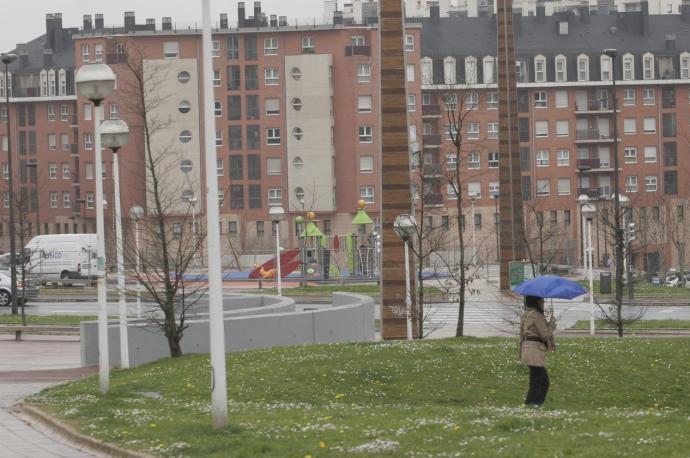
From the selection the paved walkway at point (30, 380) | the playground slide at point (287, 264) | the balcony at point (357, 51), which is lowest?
the paved walkway at point (30, 380)

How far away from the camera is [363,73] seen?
105062mm

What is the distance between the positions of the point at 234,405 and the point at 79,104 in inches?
3754

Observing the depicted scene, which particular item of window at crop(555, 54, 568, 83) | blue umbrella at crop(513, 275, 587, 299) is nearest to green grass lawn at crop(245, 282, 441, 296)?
blue umbrella at crop(513, 275, 587, 299)

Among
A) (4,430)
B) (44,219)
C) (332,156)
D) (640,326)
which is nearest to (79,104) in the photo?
(44,219)

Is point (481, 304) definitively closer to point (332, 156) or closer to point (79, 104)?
point (332, 156)

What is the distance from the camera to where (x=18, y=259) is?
58281mm

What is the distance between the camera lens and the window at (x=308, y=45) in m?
104

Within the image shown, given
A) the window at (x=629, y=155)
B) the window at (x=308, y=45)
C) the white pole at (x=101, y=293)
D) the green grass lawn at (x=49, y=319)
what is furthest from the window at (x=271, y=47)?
the white pole at (x=101, y=293)

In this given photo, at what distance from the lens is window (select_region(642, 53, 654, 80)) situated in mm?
110688

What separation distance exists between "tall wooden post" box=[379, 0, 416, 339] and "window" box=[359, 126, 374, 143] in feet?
243

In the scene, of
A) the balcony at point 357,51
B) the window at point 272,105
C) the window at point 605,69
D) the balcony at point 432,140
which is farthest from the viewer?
the window at point 605,69

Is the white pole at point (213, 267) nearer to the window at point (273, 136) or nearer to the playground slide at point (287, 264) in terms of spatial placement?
the playground slide at point (287, 264)

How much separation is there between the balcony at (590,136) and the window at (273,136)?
22.9m

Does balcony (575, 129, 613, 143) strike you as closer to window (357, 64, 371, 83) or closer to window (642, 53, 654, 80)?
window (642, 53, 654, 80)
